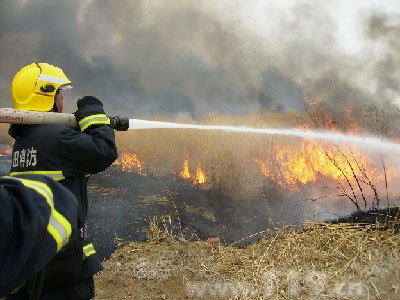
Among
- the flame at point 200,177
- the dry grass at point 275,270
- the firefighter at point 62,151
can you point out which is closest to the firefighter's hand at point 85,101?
the firefighter at point 62,151

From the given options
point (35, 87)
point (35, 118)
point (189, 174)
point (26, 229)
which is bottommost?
point (26, 229)

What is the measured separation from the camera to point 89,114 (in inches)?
78.5

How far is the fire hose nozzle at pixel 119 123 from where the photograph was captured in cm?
224

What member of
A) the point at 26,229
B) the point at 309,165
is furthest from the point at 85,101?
the point at 309,165

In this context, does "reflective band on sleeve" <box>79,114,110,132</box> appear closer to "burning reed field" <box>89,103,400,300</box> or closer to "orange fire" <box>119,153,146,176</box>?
"burning reed field" <box>89,103,400,300</box>

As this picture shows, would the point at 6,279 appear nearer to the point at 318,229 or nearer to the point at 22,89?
the point at 22,89

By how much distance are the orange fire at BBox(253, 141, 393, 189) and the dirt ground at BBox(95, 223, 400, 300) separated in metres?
9.77

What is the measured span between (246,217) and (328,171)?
5.43m

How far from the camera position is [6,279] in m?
0.68

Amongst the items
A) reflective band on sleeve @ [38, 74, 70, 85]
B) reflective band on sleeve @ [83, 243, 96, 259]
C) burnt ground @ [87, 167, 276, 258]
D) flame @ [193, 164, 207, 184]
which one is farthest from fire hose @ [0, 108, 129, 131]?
flame @ [193, 164, 207, 184]

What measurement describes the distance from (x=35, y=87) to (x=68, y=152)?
561mm

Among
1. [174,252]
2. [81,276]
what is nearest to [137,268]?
[174,252]

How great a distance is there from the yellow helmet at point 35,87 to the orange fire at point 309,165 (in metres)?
12.8

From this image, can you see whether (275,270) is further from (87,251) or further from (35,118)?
(35,118)
